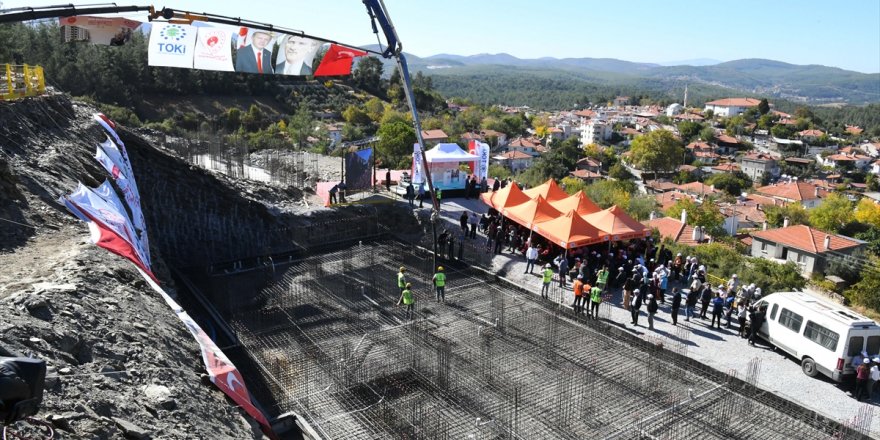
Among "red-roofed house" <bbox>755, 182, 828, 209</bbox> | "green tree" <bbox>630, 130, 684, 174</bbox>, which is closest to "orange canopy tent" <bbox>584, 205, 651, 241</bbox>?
"red-roofed house" <bbox>755, 182, 828, 209</bbox>

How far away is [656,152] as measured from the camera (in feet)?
221

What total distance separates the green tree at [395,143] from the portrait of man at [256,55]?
18.6 meters

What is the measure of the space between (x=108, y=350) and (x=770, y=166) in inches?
3150

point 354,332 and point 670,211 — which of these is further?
point 670,211

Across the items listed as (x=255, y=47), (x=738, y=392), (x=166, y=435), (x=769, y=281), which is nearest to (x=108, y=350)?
(x=166, y=435)

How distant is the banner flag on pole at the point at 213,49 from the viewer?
12.2 metres

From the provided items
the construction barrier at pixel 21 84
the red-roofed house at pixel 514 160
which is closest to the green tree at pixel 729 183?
the red-roofed house at pixel 514 160

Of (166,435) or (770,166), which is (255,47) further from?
(770,166)

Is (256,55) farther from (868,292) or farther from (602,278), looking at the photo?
(868,292)

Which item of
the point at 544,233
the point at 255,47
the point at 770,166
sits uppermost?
the point at 255,47

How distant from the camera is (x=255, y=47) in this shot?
504 inches

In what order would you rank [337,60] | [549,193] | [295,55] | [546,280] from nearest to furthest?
1. [546,280]
2. [295,55]
3. [337,60]
4. [549,193]

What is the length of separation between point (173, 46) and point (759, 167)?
7517 cm

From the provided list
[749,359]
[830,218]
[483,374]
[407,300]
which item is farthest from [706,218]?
[483,374]
